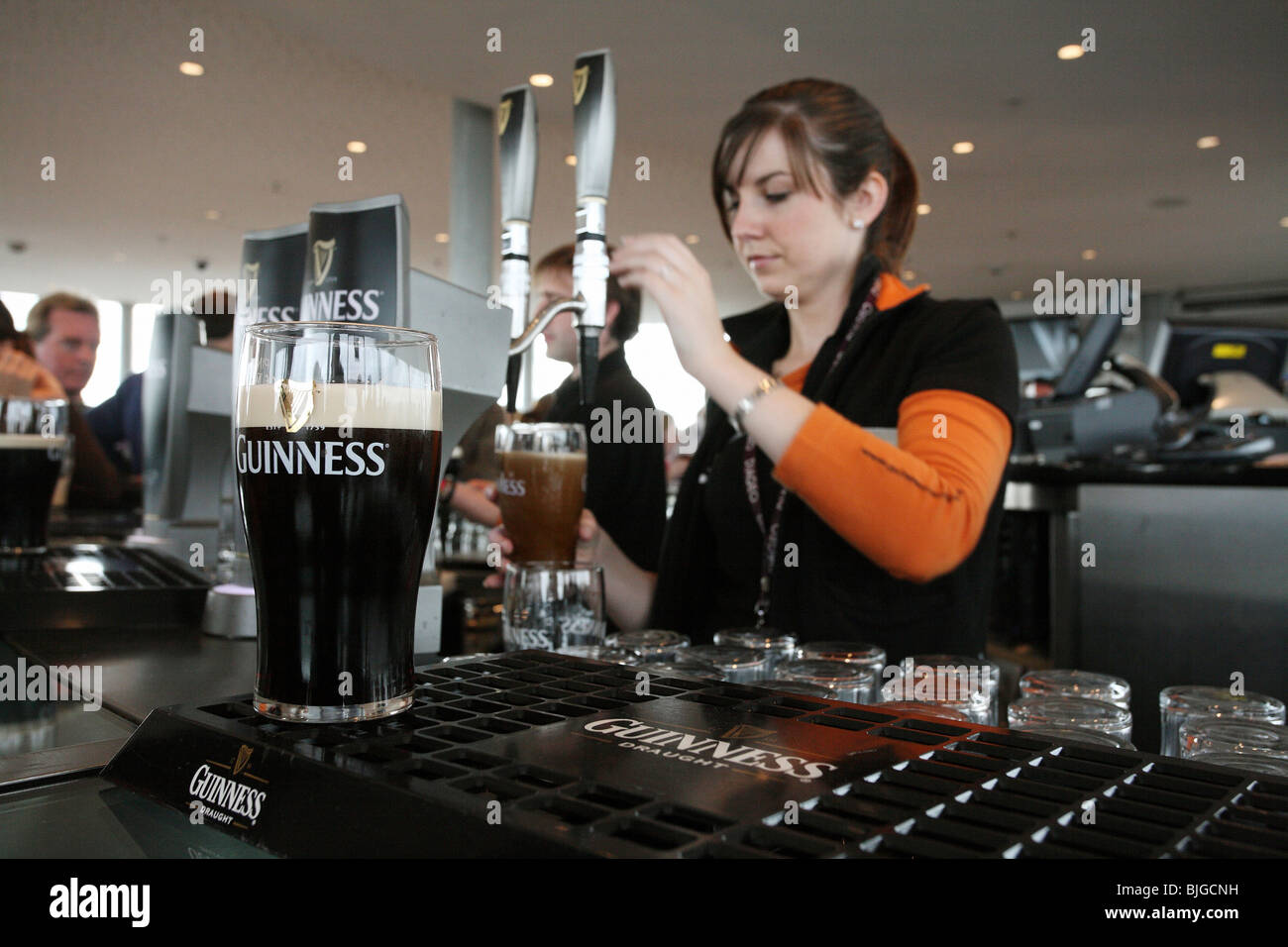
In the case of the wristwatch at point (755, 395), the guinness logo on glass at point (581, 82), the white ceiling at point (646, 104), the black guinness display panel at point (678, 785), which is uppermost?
the white ceiling at point (646, 104)

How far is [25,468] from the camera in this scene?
151 cm

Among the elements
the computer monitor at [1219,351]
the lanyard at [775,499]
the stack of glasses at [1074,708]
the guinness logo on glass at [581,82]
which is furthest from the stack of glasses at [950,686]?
the computer monitor at [1219,351]

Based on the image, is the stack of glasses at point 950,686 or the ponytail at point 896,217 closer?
the stack of glasses at point 950,686

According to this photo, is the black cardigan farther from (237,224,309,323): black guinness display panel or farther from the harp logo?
the harp logo

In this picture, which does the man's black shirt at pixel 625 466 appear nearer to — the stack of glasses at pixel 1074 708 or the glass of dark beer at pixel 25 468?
the glass of dark beer at pixel 25 468

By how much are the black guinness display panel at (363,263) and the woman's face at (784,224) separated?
2.53ft

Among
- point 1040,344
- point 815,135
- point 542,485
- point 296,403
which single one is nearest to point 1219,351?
point 815,135

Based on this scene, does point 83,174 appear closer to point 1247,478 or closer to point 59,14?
point 59,14

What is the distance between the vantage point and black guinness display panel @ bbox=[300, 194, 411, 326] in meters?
0.86

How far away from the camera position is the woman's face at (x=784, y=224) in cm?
150

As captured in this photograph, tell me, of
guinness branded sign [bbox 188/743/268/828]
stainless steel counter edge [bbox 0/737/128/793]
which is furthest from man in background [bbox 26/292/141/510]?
guinness branded sign [bbox 188/743/268/828]

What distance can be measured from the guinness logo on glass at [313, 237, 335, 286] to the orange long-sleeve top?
0.60 metres
